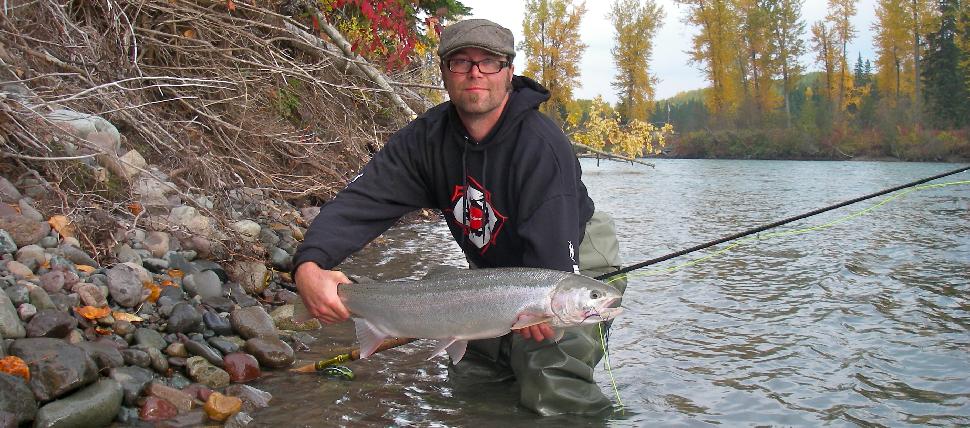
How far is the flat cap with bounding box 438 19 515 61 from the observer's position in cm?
386

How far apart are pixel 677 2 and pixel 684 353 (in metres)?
55.4

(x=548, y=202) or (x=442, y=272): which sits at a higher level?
(x=548, y=202)

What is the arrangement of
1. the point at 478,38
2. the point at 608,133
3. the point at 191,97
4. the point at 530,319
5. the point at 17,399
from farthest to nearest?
the point at 608,133 → the point at 191,97 → the point at 478,38 → the point at 17,399 → the point at 530,319

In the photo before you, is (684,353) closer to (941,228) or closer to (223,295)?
(223,295)

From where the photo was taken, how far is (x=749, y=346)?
6.10m

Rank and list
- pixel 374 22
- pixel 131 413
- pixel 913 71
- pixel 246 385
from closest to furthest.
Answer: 1. pixel 131 413
2. pixel 246 385
3. pixel 374 22
4. pixel 913 71

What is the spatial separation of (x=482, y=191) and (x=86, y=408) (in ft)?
7.12

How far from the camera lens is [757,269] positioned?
937 centimetres

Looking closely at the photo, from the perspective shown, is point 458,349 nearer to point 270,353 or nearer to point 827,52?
point 270,353

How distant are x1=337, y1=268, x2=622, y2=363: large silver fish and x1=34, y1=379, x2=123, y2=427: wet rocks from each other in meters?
1.28

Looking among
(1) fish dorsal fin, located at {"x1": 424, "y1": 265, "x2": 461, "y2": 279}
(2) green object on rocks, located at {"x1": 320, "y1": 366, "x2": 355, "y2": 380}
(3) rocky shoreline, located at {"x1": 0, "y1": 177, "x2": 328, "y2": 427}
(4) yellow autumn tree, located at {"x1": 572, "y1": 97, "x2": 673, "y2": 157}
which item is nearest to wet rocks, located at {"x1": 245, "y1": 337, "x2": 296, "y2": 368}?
(3) rocky shoreline, located at {"x1": 0, "y1": 177, "x2": 328, "y2": 427}

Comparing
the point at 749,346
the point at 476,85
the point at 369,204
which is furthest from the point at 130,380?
the point at 749,346

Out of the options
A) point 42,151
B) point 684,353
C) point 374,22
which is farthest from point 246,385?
point 374,22

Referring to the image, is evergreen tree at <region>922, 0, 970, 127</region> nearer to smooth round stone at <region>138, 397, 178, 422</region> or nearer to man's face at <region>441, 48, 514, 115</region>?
man's face at <region>441, 48, 514, 115</region>
